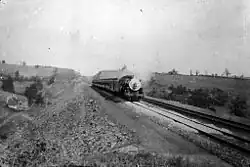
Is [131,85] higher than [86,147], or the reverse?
[131,85]

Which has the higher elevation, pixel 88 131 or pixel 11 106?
pixel 88 131

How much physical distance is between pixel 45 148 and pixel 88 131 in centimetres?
241

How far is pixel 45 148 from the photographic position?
24.2ft

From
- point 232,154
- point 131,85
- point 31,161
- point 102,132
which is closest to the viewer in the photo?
point 31,161

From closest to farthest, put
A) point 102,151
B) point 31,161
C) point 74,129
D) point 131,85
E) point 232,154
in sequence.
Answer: point 31,161
point 102,151
point 232,154
point 74,129
point 131,85

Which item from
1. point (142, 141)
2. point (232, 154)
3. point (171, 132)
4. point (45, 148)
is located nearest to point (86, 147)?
point (45, 148)

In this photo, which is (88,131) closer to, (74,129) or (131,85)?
(74,129)

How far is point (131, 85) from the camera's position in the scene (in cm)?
2134

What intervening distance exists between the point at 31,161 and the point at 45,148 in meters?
0.90

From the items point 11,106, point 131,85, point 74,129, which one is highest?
point 131,85

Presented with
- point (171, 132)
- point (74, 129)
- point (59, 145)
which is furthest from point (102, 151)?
point (171, 132)

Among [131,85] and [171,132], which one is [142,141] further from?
[131,85]

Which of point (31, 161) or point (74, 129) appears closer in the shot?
point (31, 161)

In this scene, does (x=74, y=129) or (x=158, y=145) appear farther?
(x=74, y=129)
